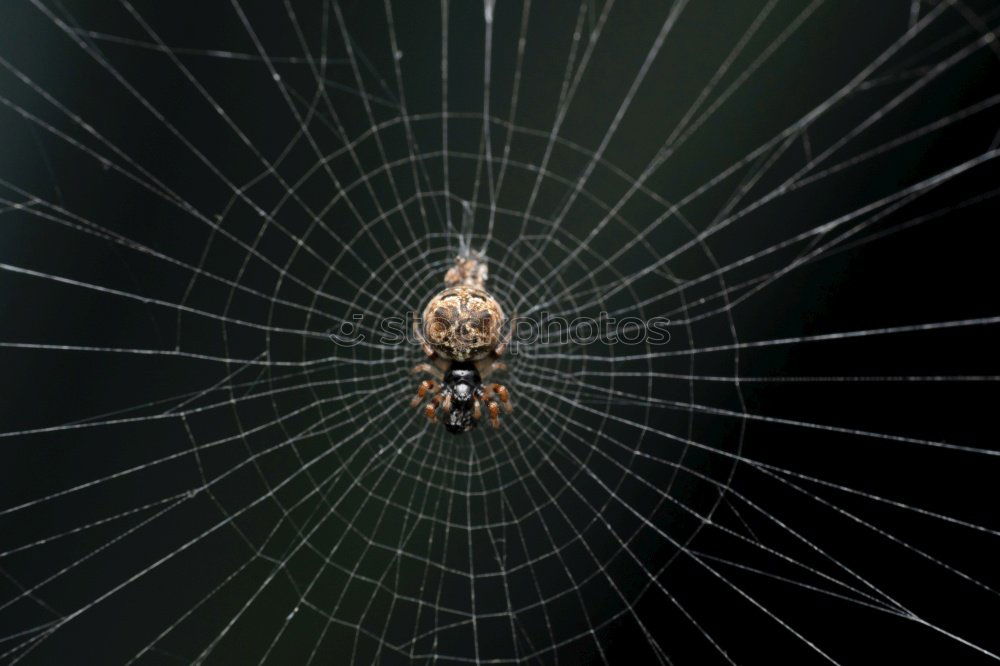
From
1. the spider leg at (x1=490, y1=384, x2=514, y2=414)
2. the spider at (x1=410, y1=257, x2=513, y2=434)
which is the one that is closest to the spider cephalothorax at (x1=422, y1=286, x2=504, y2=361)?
the spider at (x1=410, y1=257, x2=513, y2=434)

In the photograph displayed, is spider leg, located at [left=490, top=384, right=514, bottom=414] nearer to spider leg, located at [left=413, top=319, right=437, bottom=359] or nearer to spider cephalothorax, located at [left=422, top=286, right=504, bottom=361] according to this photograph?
spider cephalothorax, located at [left=422, top=286, right=504, bottom=361]

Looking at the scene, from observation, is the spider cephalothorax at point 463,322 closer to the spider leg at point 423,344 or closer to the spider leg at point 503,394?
the spider leg at point 423,344

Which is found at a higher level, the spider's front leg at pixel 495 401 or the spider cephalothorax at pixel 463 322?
the spider cephalothorax at pixel 463 322

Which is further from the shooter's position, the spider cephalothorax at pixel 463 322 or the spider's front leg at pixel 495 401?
the spider's front leg at pixel 495 401

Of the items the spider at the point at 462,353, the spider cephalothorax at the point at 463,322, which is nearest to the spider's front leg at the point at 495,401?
the spider at the point at 462,353

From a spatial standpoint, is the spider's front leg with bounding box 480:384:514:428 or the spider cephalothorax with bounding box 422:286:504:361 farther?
the spider's front leg with bounding box 480:384:514:428
